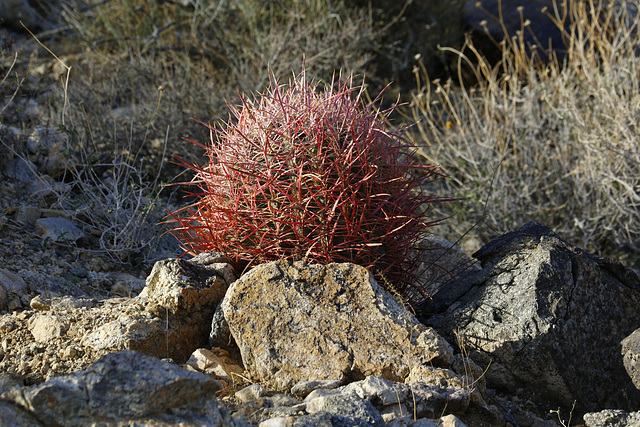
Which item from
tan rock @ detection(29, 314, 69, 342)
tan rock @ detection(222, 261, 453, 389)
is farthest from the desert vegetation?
tan rock @ detection(222, 261, 453, 389)

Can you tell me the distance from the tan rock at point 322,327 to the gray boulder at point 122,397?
70 centimetres

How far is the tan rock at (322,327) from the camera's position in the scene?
252cm

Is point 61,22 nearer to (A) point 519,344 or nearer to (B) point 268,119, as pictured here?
(B) point 268,119

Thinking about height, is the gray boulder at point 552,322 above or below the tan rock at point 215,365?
below

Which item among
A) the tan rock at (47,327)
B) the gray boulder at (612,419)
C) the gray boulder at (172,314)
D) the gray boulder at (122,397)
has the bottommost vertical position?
the gray boulder at (612,419)

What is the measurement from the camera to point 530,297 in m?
2.86

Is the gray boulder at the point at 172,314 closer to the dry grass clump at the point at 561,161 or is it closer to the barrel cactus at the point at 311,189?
the barrel cactus at the point at 311,189

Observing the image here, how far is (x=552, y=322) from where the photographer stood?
280 cm

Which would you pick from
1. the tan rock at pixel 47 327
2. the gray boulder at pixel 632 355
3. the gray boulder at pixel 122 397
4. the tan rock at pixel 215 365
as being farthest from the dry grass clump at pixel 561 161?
the gray boulder at pixel 122 397

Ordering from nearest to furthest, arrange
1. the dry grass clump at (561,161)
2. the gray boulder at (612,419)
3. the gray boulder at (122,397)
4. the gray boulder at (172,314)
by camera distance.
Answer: the gray boulder at (122,397)
the gray boulder at (612,419)
the gray boulder at (172,314)
the dry grass clump at (561,161)

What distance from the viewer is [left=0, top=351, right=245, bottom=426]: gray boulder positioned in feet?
5.73

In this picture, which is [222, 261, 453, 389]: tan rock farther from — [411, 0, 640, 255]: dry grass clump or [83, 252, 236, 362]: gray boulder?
[411, 0, 640, 255]: dry grass clump

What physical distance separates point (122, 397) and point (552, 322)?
6.19ft

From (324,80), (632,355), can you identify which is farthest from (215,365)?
(324,80)
